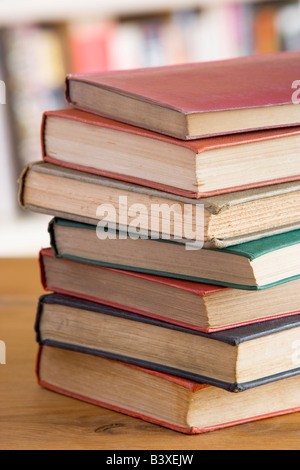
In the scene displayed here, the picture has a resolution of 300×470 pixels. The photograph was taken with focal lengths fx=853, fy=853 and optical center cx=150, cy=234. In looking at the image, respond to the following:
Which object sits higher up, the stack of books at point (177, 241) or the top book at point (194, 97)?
the top book at point (194, 97)

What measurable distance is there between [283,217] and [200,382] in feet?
0.50

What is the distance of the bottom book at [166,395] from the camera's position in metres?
0.69

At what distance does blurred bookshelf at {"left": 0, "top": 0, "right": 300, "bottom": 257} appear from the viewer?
7.97 ft

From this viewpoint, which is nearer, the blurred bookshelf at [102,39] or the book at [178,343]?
the book at [178,343]

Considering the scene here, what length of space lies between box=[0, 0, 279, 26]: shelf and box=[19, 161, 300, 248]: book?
1740 mm

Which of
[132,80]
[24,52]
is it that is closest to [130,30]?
[24,52]

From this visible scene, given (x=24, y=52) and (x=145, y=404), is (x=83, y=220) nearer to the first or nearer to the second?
(x=145, y=404)

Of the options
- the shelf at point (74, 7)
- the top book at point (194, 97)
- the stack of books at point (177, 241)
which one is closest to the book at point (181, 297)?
the stack of books at point (177, 241)

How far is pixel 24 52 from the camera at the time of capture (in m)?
2.51

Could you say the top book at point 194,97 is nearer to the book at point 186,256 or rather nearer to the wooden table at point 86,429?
the book at point 186,256

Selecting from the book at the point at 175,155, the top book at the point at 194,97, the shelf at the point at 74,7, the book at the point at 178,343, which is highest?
the shelf at the point at 74,7

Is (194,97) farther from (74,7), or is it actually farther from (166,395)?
(74,7)
